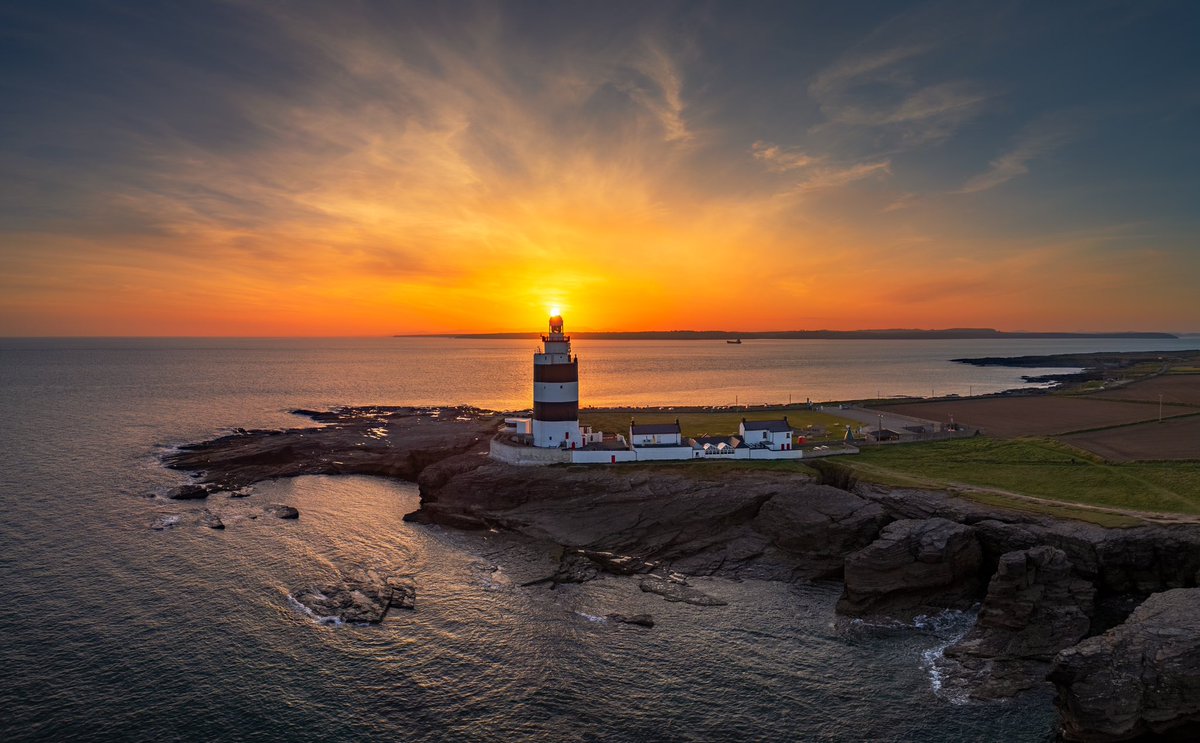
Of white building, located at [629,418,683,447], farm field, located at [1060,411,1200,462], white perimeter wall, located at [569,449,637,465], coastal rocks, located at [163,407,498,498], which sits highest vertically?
white building, located at [629,418,683,447]

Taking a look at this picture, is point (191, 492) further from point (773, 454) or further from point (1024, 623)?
point (1024, 623)

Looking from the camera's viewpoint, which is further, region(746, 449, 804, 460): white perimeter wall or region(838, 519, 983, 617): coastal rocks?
region(746, 449, 804, 460): white perimeter wall

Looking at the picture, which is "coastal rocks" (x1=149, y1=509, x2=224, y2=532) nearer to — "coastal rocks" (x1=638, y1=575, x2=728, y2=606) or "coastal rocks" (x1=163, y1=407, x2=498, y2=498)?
"coastal rocks" (x1=163, y1=407, x2=498, y2=498)

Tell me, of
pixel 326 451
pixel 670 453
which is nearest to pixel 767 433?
pixel 670 453

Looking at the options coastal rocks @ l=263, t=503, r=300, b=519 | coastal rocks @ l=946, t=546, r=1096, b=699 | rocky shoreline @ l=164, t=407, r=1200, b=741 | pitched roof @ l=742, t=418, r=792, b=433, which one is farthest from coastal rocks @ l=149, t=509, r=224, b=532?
coastal rocks @ l=946, t=546, r=1096, b=699

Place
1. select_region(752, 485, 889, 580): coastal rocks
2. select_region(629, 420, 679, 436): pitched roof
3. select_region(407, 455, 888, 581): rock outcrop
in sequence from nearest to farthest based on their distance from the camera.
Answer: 1. select_region(752, 485, 889, 580): coastal rocks
2. select_region(407, 455, 888, 581): rock outcrop
3. select_region(629, 420, 679, 436): pitched roof

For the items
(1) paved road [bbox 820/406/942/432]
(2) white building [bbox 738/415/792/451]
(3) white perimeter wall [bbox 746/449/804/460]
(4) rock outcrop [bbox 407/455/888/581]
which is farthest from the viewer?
(1) paved road [bbox 820/406/942/432]

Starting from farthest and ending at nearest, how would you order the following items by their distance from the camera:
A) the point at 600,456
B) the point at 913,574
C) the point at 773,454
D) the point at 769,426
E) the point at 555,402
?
the point at 555,402 < the point at 769,426 < the point at 600,456 < the point at 773,454 < the point at 913,574

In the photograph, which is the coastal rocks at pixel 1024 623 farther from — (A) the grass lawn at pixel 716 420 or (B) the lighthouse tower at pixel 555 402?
(B) the lighthouse tower at pixel 555 402

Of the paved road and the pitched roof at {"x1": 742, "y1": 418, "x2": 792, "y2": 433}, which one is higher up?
the pitched roof at {"x1": 742, "y1": 418, "x2": 792, "y2": 433}
